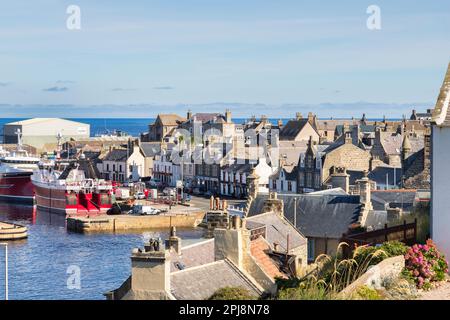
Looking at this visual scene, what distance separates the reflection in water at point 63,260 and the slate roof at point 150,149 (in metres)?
33.6

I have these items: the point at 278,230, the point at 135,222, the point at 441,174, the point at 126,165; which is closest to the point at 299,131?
the point at 126,165

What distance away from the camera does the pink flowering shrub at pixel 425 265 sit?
1850 cm

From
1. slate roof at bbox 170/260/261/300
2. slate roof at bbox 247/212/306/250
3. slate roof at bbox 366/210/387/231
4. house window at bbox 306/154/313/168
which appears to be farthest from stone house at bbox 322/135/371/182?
slate roof at bbox 170/260/261/300

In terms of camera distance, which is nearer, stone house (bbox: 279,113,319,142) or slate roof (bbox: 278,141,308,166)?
slate roof (bbox: 278,141,308,166)

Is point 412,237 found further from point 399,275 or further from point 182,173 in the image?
point 182,173

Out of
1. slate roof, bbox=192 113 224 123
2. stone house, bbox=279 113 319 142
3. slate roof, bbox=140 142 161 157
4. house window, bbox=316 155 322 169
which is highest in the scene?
slate roof, bbox=192 113 224 123

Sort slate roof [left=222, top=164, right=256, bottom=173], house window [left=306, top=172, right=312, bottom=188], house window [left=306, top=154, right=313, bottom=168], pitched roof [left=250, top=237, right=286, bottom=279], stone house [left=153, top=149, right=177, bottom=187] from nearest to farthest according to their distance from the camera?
1. pitched roof [left=250, top=237, right=286, bottom=279]
2. house window [left=306, top=172, right=312, bottom=188]
3. house window [left=306, top=154, right=313, bottom=168]
4. slate roof [left=222, top=164, right=256, bottom=173]
5. stone house [left=153, top=149, right=177, bottom=187]

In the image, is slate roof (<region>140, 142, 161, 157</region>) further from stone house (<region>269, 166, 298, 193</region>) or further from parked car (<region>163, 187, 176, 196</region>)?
stone house (<region>269, 166, 298, 193</region>)

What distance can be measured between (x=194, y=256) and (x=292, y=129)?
96.1 meters

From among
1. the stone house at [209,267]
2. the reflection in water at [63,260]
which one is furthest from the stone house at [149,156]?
the stone house at [209,267]

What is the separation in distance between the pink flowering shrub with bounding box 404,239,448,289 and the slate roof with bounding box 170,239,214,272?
7057 millimetres

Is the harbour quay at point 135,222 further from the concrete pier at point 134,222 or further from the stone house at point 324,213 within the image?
the stone house at point 324,213

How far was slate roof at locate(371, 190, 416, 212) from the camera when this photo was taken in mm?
42688
